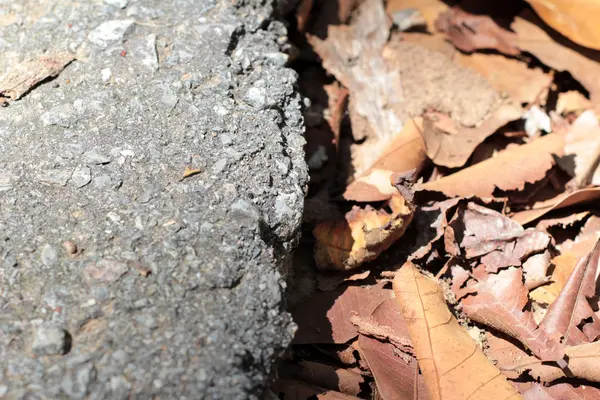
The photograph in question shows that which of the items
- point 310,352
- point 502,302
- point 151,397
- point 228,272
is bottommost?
point 310,352

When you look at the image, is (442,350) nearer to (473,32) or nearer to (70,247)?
(70,247)

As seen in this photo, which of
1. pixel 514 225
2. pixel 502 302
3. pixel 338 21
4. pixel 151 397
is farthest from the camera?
pixel 338 21

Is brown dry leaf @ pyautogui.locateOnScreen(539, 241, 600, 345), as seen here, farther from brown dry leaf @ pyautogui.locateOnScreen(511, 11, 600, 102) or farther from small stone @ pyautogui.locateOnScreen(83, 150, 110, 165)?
small stone @ pyautogui.locateOnScreen(83, 150, 110, 165)

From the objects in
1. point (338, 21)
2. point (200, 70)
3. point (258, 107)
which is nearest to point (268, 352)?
point (258, 107)

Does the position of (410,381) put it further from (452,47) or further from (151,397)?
(452,47)

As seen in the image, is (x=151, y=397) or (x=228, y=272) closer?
(x=151, y=397)

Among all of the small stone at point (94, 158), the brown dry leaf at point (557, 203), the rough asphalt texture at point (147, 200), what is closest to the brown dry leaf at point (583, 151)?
the brown dry leaf at point (557, 203)
